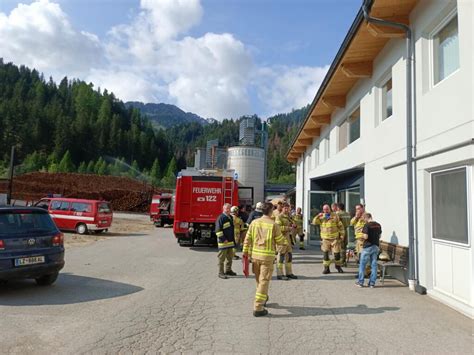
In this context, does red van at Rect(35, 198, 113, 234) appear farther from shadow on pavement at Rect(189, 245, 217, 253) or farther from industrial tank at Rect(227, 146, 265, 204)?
industrial tank at Rect(227, 146, 265, 204)

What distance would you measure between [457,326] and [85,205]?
→ 18454 mm

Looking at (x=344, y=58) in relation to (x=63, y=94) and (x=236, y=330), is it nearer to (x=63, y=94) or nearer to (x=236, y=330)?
(x=236, y=330)

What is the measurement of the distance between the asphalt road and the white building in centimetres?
95

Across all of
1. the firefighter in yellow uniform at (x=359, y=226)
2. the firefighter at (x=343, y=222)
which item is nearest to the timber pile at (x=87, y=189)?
the firefighter at (x=343, y=222)

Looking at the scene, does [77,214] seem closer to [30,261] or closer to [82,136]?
[30,261]

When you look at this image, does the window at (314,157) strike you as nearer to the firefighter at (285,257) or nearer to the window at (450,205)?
the firefighter at (285,257)

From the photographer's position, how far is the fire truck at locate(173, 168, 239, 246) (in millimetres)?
14352

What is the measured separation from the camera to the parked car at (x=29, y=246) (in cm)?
666

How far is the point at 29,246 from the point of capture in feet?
23.0

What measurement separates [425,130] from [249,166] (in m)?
39.4

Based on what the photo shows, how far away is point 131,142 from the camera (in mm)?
122250

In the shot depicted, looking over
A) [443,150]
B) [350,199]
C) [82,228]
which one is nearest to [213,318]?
[443,150]

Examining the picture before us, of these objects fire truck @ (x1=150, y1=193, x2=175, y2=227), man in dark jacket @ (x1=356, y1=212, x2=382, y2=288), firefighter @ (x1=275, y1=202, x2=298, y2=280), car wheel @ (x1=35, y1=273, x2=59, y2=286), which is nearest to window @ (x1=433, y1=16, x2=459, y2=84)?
man in dark jacket @ (x1=356, y1=212, x2=382, y2=288)

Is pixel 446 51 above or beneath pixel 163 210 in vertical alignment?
above
